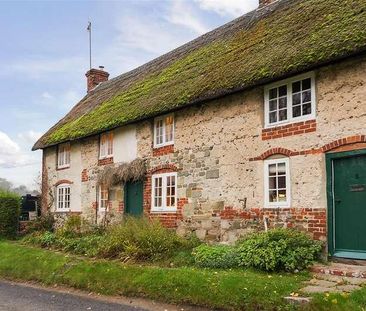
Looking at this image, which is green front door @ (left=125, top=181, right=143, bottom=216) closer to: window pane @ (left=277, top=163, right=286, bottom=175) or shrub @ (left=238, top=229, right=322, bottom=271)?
window pane @ (left=277, top=163, right=286, bottom=175)

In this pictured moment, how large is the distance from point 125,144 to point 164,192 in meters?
3.20

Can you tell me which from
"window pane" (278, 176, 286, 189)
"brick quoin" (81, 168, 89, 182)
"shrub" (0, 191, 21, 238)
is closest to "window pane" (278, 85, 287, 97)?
"window pane" (278, 176, 286, 189)

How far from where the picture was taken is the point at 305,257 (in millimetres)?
9555

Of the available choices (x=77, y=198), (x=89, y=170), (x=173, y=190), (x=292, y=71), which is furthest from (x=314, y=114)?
(x=77, y=198)

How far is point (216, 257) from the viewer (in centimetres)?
1066

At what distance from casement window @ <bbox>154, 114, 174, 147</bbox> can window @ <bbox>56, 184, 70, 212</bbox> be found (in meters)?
7.41

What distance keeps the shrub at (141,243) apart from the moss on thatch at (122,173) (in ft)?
9.29

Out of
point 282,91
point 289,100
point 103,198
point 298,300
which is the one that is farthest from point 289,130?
point 103,198

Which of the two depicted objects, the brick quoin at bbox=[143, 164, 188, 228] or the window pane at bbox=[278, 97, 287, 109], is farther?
the brick quoin at bbox=[143, 164, 188, 228]

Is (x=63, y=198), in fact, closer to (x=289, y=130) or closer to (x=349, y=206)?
(x=289, y=130)

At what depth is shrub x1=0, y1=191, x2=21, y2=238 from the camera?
20109 mm

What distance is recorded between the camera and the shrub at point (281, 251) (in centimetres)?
941

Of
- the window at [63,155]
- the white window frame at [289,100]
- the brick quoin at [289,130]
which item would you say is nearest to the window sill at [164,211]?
the brick quoin at [289,130]

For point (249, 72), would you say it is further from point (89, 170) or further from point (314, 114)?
point (89, 170)
